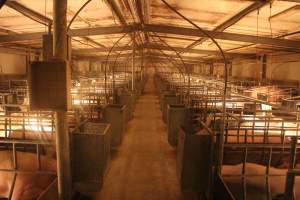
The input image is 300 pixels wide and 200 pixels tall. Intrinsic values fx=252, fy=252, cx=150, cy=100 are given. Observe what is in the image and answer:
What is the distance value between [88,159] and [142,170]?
1552mm

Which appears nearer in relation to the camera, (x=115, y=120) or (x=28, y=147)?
(x=28, y=147)

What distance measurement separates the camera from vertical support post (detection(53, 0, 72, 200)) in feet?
8.84

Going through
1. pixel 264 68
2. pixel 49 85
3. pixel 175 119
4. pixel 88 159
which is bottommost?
pixel 88 159

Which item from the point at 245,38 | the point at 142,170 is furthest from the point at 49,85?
the point at 245,38

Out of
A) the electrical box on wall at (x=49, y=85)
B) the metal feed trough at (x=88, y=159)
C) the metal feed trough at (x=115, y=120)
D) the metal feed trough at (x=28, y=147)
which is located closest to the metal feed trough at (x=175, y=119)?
the metal feed trough at (x=115, y=120)

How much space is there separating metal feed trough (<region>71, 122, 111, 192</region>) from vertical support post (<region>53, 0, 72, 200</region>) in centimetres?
65

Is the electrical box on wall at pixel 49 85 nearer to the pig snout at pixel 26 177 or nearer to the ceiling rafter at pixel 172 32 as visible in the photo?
the pig snout at pixel 26 177

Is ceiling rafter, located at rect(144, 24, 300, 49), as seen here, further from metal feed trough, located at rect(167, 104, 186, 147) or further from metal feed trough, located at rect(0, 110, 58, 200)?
metal feed trough, located at rect(0, 110, 58, 200)

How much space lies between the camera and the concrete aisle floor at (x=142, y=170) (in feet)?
13.4

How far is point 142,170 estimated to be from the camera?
4953mm

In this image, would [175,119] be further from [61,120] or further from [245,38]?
[61,120]

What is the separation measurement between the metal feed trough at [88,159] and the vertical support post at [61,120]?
0.65m

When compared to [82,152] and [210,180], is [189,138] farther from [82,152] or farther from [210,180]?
[82,152]

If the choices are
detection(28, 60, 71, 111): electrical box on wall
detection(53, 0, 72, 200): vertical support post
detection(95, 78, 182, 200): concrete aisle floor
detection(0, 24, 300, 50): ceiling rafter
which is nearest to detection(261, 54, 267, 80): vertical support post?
detection(0, 24, 300, 50): ceiling rafter
